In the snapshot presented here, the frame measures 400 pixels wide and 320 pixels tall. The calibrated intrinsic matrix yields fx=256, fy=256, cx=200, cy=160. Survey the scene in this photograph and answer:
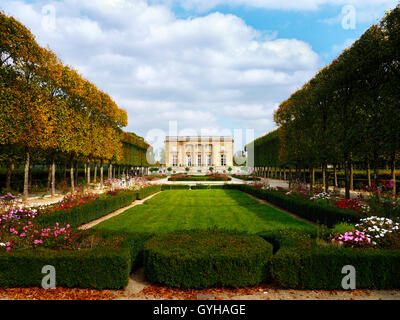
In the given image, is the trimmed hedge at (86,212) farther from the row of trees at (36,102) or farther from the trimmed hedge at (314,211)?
the trimmed hedge at (314,211)

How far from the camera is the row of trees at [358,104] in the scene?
11875 mm

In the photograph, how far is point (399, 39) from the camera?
11.3 meters

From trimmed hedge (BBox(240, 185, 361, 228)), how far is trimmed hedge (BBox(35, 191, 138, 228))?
25.5ft

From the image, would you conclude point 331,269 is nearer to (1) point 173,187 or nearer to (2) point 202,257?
(2) point 202,257

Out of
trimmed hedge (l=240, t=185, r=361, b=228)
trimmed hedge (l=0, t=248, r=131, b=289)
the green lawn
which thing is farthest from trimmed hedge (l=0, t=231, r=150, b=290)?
trimmed hedge (l=240, t=185, r=361, b=228)

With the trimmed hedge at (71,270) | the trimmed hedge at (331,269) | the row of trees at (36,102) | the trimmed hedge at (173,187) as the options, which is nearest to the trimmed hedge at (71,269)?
the trimmed hedge at (71,270)

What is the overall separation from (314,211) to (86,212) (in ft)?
27.9

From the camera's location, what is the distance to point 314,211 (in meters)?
9.64

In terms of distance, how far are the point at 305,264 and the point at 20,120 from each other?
1449cm

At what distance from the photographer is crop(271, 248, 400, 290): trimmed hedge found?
444cm

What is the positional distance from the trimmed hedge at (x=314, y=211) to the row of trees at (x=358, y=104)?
375cm

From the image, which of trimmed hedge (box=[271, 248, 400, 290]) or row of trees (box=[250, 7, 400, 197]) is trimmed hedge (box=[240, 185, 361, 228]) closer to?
trimmed hedge (box=[271, 248, 400, 290])

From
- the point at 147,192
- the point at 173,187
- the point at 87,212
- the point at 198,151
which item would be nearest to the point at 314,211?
the point at 87,212
